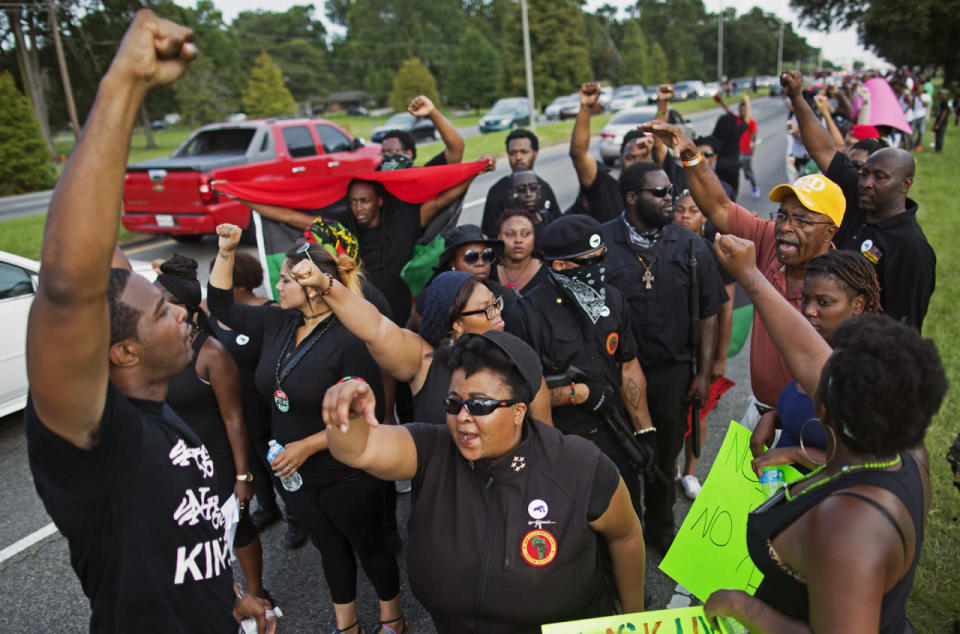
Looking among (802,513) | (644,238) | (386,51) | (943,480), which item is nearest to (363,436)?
(802,513)

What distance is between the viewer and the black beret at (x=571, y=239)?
10.6 feet

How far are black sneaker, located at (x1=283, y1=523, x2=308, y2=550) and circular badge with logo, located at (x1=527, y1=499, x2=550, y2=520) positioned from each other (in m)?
2.38

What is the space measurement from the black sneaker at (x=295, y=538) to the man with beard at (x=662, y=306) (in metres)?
2.10

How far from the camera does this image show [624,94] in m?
43.6

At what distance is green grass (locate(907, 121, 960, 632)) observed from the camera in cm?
323

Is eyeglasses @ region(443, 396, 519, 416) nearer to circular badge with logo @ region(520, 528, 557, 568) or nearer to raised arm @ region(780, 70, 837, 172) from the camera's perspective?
circular badge with logo @ region(520, 528, 557, 568)

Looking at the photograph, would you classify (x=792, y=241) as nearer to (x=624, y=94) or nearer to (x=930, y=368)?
(x=930, y=368)

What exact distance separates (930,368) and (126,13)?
49.0 m

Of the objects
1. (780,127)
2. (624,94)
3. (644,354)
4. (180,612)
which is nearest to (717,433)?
(644,354)

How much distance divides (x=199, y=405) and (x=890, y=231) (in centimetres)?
396

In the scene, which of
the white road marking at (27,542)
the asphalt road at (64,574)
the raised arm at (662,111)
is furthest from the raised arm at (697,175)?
the white road marking at (27,542)

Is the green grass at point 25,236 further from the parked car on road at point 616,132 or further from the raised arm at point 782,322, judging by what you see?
the parked car on road at point 616,132

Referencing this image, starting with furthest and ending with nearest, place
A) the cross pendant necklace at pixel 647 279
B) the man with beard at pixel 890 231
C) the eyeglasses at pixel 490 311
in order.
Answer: the cross pendant necklace at pixel 647 279, the man with beard at pixel 890 231, the eyeglasses at pixel 490 311

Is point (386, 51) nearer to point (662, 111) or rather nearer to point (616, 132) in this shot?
point (616, 132)
